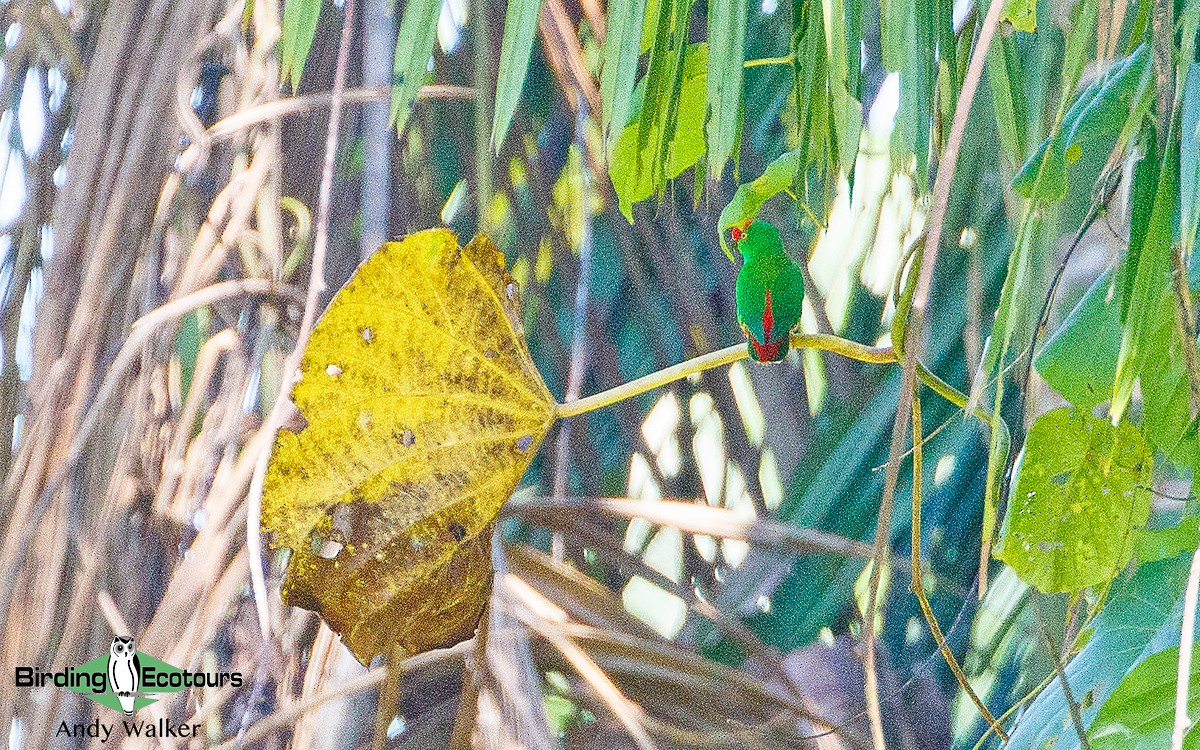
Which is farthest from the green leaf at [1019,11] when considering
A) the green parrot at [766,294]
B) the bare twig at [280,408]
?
the bare twig at [280,408]

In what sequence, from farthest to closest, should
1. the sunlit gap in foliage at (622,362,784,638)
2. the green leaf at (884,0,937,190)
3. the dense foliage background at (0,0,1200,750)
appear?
the sunlit gap in foliage at (622,362,784,638) → the dense foliage background at (0,0,1200,750) → the green leaf at (884,0,937,190)

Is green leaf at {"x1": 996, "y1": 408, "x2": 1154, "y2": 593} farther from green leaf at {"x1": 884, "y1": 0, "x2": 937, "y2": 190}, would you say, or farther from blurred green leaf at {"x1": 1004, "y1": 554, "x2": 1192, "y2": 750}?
green leaf at {"x1": 884, "y1": 0, "x2": 937, "y2": 190}

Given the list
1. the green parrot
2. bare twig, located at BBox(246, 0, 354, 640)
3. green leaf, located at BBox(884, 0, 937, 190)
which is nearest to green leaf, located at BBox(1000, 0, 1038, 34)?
green leaf, located at BBox(884, 0, 937, 190)

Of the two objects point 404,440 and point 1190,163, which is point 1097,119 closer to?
point 1190,163

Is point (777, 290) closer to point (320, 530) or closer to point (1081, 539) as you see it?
point (1081, 539)

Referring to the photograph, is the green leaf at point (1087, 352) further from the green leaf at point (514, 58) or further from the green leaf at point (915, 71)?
the green leaf at point (514, 58)

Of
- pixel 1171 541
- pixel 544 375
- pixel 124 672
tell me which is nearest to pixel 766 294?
pixel 1171 541
